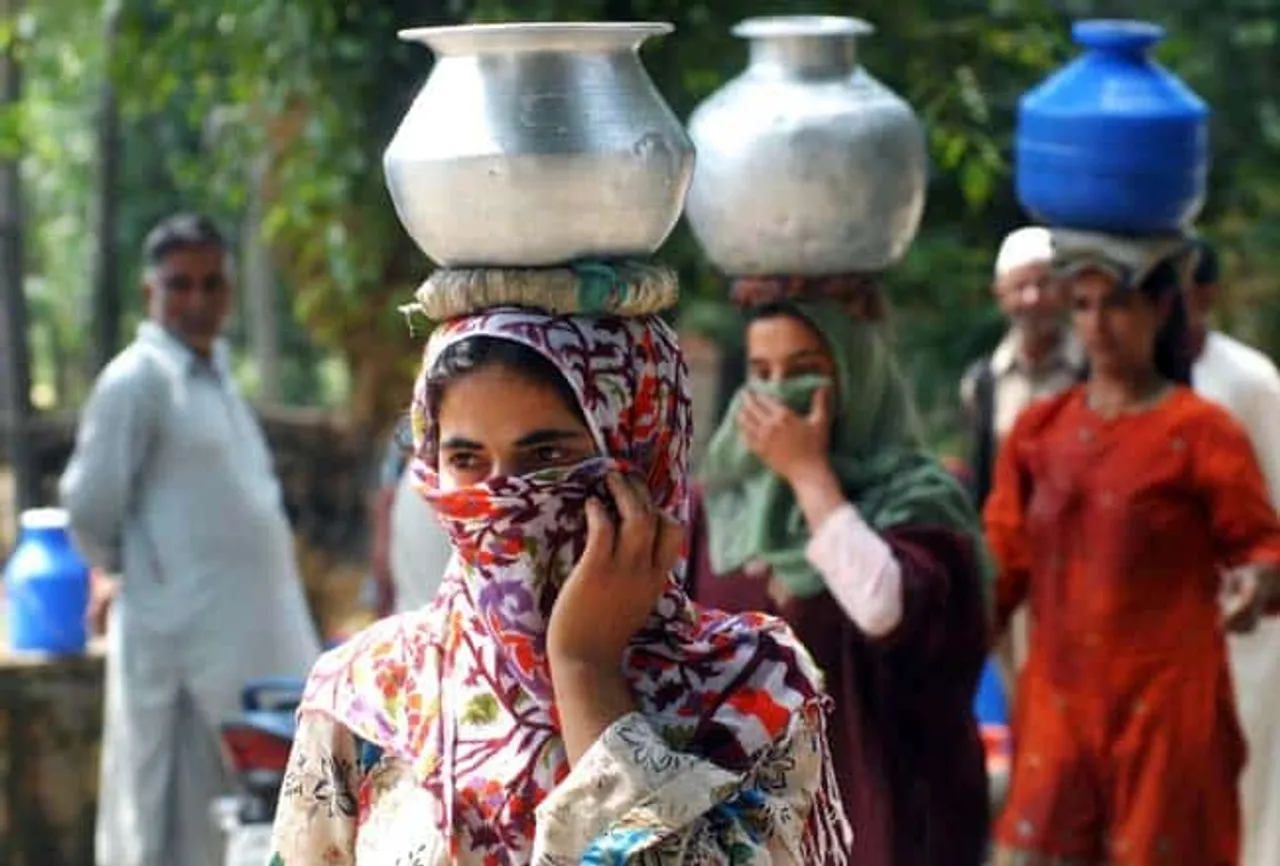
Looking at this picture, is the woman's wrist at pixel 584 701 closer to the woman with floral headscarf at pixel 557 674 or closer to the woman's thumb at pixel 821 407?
the woman with floral headscarf at pixel 557 674

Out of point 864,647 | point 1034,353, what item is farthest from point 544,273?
point 1034,353

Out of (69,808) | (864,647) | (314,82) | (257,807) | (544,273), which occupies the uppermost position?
(544,273)

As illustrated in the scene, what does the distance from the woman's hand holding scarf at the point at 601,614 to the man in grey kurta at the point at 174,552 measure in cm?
486

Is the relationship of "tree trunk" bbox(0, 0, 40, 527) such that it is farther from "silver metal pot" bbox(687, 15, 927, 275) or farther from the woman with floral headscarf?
the woman with floral headscarf

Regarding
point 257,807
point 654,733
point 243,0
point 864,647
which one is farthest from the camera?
point 243,0

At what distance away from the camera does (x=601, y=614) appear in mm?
3480

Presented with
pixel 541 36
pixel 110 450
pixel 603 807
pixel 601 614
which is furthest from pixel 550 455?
pixel 110 450

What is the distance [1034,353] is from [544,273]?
558 cm

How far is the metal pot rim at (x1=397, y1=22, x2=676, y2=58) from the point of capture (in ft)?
12.1

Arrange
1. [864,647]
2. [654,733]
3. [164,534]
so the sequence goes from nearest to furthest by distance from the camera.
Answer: [654,733] → [864,647] → [164,534]

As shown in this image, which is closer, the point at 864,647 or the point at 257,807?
the point at 864,647

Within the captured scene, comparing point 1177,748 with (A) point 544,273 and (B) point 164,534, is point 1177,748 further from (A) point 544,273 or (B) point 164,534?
(A) point 544,273

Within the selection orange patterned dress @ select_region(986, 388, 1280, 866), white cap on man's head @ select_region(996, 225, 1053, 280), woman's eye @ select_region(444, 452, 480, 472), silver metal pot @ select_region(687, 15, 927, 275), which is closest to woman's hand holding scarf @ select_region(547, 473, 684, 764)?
woman's eye @ select_region(444, 452, 480, 472)

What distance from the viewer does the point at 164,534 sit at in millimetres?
8297
